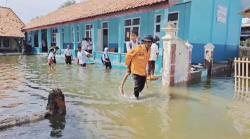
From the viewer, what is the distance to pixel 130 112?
751 centimetres

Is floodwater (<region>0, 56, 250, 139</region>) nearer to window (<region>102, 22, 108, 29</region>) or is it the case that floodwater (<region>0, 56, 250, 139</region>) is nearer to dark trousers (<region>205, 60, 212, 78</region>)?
dark trousers (<region>205, 60, 212, 78</region>)

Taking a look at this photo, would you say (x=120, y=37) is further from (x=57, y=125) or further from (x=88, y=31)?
(x=57, y=125)

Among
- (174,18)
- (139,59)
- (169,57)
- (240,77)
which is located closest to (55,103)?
(139,59)

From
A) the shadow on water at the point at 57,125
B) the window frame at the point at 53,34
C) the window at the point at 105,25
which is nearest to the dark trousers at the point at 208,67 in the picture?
the window at the point at 105,25

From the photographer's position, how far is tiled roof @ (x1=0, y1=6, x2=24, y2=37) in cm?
3327

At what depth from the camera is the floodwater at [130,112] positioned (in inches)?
234

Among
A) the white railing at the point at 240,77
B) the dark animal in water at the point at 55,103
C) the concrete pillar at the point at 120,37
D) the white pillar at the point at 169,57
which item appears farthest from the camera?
the concrete pillar at the point at 120,37

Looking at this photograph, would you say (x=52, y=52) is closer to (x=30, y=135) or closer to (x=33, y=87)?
(x=33, y=87)

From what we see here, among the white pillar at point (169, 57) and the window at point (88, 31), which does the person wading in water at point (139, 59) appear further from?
the window at point (88, 31)

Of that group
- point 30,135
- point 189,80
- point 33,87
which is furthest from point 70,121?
→ point 189,80

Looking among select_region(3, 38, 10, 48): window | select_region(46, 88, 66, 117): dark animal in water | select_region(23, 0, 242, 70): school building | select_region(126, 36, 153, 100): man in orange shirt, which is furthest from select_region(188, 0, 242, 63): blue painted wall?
select_region(3, 38, 10, 48): window

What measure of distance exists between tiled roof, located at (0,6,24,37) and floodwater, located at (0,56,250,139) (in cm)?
2353

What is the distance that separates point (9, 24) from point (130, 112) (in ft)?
102

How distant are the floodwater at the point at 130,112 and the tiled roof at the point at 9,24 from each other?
23.5 m
